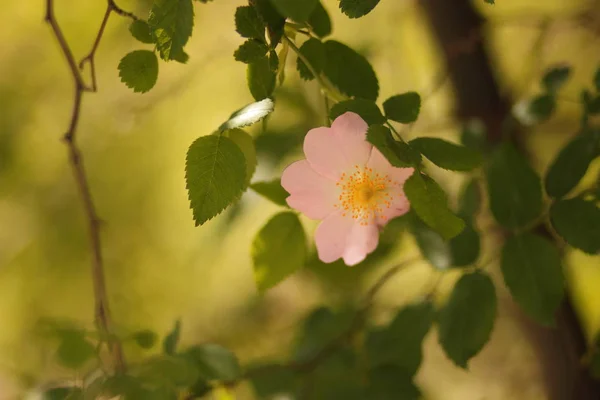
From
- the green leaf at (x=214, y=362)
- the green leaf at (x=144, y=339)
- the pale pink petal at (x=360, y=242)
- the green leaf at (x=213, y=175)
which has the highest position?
the green leaf at (x=213, y=175)

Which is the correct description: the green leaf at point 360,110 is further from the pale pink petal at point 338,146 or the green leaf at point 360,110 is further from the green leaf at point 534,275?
the green leaf at point 534,275

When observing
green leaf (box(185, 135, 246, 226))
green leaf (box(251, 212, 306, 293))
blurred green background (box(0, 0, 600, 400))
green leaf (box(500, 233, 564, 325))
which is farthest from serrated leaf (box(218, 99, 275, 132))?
blurred green background (box(0, 0, 600, 400))

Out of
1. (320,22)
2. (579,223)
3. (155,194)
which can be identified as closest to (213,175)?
(320,22)

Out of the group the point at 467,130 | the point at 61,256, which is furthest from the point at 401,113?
the point at 61,256

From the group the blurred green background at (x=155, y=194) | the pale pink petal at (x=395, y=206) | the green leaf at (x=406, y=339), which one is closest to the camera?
the pale pink petal at (x=395, y=206)

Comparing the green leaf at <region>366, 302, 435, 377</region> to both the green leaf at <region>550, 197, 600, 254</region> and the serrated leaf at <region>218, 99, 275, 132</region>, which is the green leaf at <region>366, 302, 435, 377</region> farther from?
the serrated leaf at <region>218, 99, 275, 132</region>

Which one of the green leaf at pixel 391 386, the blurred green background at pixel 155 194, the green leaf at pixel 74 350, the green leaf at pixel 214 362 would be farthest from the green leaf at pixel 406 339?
the blurred green background at pixel 155 194
